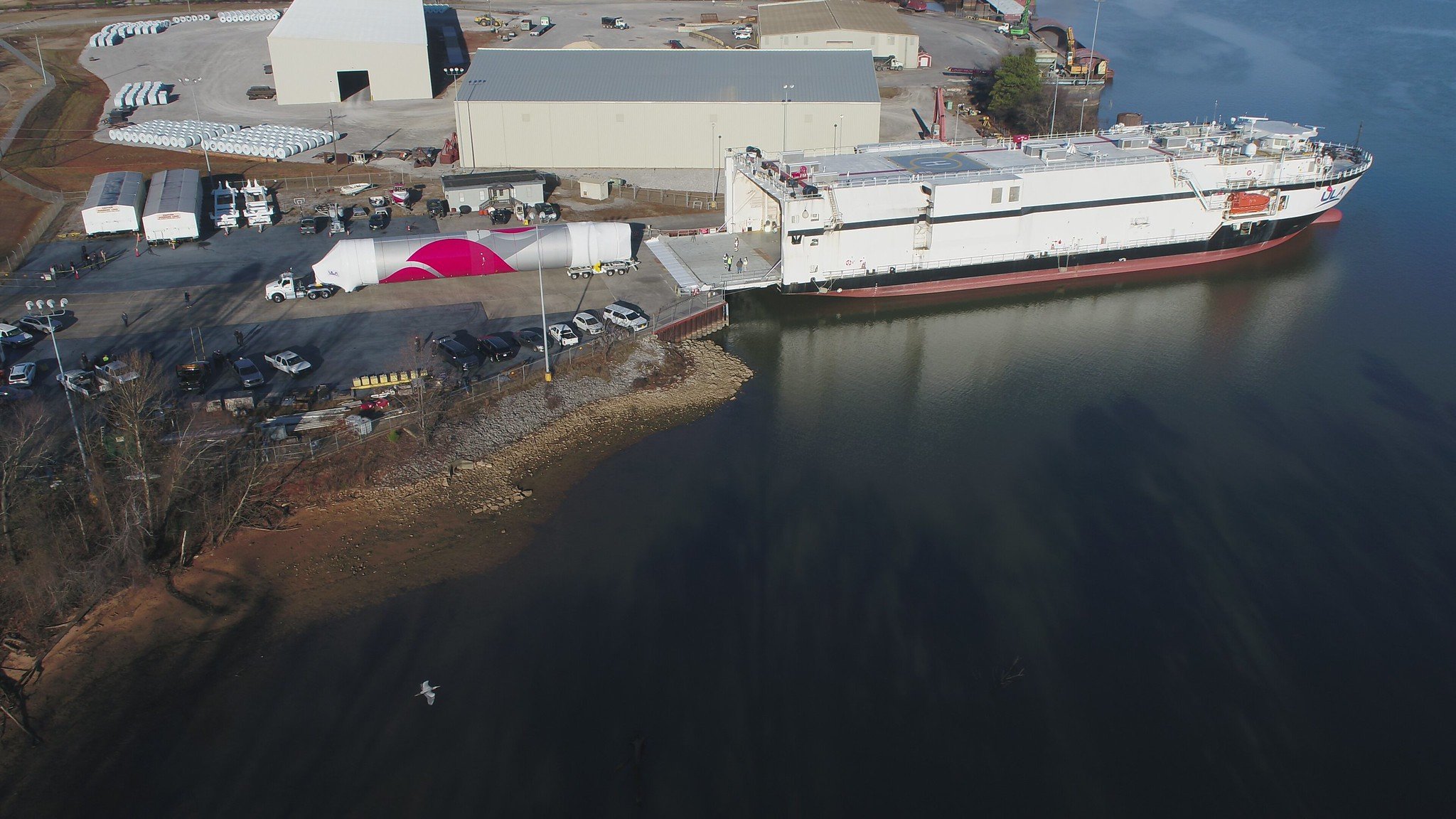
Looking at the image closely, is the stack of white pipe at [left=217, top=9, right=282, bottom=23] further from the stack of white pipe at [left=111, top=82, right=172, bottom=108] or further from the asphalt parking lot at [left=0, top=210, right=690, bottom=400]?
the asphalt parking lot at [left=0, top=210, right=690, bottom=400]

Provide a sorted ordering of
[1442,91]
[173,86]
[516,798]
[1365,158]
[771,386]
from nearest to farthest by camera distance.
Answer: [516,798], [771,386], [1365,158], [173,86], [1442,91]

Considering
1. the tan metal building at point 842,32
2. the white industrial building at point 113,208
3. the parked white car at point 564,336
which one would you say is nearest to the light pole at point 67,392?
the white industrial building at point 113,208

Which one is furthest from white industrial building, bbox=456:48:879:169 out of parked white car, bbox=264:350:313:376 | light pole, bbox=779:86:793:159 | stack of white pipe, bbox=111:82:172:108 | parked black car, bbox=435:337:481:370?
stack of white pipe, bbox=111:82:172:108

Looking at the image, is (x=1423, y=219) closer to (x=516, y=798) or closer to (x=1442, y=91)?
(x=1442, y=91)

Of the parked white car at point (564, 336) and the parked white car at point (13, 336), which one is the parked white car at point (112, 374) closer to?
the parked white car at point (13, 336)

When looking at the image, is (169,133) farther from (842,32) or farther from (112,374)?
(842,32)

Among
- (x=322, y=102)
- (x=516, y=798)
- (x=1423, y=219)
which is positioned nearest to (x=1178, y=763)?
(x=516, y=798)

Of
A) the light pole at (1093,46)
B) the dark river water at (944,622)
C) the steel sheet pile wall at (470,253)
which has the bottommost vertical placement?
the dark river water at (944,622)
